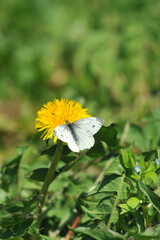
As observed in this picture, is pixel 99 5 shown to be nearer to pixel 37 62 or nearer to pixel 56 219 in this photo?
pixel 37 62

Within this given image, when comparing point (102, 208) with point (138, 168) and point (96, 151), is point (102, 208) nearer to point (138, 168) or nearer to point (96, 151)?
point (138, 168)

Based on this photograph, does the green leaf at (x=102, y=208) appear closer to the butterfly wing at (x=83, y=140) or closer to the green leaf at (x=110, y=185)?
the green leaf at (x=110, y=185)

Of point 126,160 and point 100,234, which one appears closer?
point 100,234

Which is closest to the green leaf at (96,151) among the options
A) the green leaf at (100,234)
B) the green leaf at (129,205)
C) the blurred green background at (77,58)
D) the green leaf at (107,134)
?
the green leaf at (107,134)

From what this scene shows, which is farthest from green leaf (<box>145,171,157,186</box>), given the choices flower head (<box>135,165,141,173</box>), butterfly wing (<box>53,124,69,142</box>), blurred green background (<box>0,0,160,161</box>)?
blurred green background (<box>0,0,160,161</box>)

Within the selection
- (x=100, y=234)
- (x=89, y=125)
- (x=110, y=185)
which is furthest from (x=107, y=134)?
(x=100, y=234)

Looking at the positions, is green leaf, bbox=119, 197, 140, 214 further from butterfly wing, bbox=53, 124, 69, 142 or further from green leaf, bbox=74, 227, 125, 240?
butterfly wing, bbox=53, 124, 69, 142

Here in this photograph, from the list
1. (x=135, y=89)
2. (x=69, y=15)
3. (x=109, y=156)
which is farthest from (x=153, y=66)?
(x=109, y=156)
